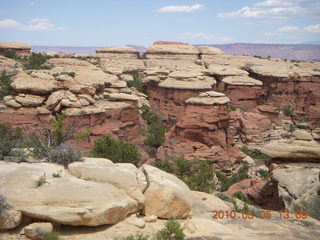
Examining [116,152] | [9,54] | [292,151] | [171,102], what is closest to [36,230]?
[116,152]

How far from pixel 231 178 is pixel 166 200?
15.4 meters

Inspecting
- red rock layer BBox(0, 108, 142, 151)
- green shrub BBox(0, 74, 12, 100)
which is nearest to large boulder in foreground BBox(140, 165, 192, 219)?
red rock layer BBox(0, 108, 142, 151)

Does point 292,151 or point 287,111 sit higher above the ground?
point 292,151

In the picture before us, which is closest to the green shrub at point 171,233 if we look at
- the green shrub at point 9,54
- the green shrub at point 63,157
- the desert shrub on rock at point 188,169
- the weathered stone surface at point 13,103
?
the green shrub at point 63,157

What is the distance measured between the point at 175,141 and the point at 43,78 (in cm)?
1166

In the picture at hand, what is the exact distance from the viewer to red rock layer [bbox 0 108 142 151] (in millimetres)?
21094

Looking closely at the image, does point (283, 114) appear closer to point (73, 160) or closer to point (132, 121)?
point (132, 121)

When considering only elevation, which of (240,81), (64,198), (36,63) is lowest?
(64,198)

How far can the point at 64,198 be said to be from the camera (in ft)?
22.6

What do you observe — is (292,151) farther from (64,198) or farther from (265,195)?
(64,198)

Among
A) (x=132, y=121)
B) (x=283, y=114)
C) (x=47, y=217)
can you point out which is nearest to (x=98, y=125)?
(x=132, y=121)

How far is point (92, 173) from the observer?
8.12 meters

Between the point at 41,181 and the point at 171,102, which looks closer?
the point at 41,181

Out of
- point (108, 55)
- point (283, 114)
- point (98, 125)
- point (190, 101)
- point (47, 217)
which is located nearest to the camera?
point (47, 217)
